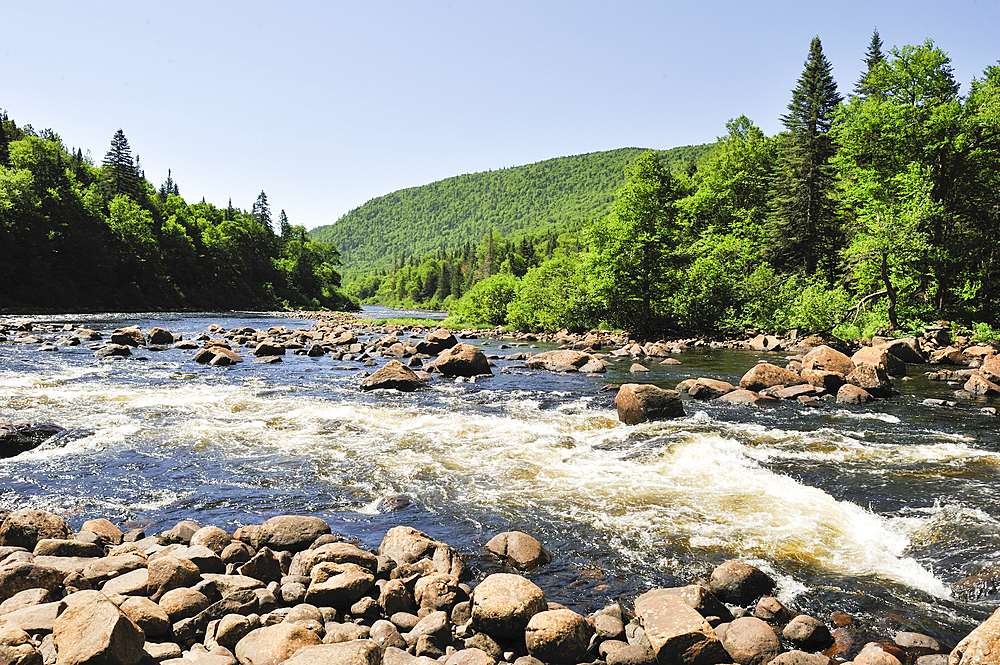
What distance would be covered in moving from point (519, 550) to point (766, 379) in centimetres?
1321

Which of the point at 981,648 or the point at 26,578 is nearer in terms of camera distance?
the point at 981,648

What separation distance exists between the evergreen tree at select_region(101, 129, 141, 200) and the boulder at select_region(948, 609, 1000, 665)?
405ft

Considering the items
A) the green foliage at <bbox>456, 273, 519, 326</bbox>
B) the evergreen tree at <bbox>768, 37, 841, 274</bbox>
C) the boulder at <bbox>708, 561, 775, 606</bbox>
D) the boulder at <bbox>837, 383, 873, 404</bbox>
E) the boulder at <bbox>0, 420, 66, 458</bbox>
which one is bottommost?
the boulder at <bbox>837, 383, 873, 404</bbox>

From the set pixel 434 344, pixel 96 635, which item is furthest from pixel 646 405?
pixel 434 344

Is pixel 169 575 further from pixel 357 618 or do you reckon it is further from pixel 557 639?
pixel 557 639

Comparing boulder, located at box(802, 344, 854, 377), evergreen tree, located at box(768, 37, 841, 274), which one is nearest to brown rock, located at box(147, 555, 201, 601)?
boulder, located at box(802, 344, 854, 377)

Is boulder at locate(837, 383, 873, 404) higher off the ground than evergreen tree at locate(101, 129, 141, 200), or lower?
lower

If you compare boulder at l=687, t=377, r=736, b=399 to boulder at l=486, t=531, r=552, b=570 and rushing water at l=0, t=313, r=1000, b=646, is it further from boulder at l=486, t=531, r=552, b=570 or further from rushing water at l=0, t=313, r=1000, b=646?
boulder at l=486, t=531, r=552, b=570

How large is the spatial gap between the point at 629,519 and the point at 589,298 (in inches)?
1341

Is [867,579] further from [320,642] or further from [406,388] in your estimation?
[406,388]

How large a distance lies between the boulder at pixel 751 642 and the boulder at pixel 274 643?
3.45m

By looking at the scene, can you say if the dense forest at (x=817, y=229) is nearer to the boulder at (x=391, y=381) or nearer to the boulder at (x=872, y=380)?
the boulder at (x=872, y=380)

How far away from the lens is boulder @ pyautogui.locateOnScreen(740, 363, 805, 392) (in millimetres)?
16578

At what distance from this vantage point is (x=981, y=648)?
3.90 meters
